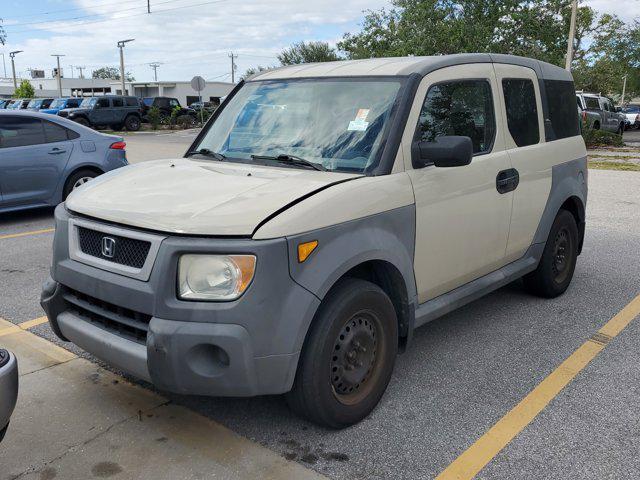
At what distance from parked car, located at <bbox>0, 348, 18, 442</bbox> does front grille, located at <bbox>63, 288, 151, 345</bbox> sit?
61cm

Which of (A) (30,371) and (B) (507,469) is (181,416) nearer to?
(A) (30,371)

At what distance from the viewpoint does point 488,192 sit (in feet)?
13.0

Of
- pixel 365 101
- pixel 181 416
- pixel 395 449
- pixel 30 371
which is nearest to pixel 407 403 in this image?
pixel 395 449

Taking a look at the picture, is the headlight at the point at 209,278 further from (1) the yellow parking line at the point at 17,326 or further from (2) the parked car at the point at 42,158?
(2) the parked car at the point at 42,158

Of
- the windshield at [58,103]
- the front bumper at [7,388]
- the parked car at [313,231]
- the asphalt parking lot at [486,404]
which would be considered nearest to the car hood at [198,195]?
the parked car at [313,231]

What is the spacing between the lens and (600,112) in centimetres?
2620

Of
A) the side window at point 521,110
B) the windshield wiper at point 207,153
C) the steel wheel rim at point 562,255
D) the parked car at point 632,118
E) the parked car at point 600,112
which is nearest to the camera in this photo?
the windshield wiper at point 207,153

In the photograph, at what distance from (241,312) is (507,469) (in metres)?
1.41

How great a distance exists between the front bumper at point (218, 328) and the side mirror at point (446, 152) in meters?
1.13

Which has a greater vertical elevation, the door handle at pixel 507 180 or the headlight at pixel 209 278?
the door handle at pixel 507 180

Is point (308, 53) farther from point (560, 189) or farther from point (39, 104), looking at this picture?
point (560, 189)

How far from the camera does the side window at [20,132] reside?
26.3 feet

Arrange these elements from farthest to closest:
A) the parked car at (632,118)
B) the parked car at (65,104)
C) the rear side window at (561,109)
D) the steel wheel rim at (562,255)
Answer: the parked car at (632,118), the parked car at (65,104), the steel wheel rim at (562,255), the rear side window at (561,109)

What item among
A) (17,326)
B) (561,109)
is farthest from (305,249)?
(561,109)
